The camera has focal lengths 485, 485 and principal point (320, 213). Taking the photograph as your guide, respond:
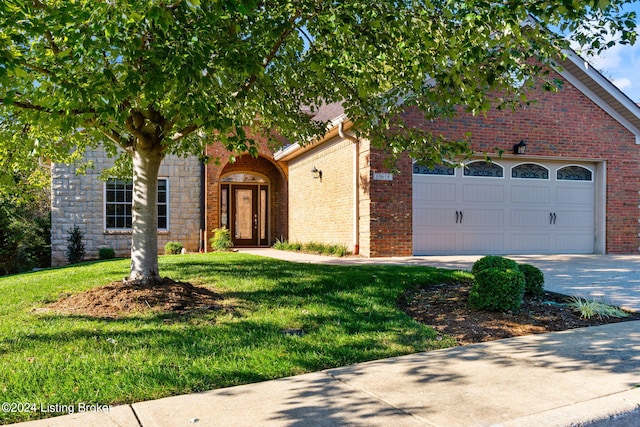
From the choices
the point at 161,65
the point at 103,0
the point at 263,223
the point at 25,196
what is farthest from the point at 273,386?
the point at 263,223

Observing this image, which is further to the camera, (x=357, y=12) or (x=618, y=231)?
(x=618, y=231)

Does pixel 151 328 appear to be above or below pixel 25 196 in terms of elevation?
below

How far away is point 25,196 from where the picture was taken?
29.7 feet

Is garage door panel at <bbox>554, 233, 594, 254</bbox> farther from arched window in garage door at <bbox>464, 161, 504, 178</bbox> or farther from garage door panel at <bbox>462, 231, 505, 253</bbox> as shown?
arched window in garage door at <bbox>464, 161, 504, 178</bbox>

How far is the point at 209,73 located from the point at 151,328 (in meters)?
2.59

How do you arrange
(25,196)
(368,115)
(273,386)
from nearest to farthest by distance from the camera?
1. (273,386)
2. (368,115)
3. (25,196)

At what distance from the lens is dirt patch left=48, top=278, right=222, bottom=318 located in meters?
5.57

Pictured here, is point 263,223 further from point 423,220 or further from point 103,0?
point 103,0

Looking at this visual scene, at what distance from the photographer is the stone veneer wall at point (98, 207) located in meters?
15.1

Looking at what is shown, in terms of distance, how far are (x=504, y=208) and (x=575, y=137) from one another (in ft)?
9.33

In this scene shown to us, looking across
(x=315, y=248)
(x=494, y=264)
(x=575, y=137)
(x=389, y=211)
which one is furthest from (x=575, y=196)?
(x=494, y=264)

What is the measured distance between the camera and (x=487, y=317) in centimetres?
539

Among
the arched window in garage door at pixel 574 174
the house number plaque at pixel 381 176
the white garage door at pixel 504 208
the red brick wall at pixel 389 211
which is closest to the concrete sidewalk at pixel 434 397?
the red brick wall at pixel 389 211

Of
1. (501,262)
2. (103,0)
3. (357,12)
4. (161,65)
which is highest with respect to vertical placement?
(357,12)
